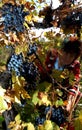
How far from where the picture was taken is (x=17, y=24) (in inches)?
111

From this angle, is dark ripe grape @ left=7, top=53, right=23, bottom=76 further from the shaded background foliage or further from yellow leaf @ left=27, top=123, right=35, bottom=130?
yellow leaf @ left=27, top=123, right=35, bottom=130

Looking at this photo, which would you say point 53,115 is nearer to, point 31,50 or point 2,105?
point 31,50

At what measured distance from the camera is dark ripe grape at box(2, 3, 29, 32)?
2.79 m

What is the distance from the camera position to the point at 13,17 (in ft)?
9.34

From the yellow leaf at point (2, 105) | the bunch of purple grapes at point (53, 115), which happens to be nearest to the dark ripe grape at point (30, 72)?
the bunch of purple grapes at point (53, 115)

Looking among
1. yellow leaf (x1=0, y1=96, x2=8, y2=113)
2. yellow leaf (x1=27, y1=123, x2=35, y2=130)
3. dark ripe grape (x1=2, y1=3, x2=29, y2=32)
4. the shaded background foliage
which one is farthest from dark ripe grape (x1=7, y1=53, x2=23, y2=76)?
yellow leaf (x1=0, y1=96, x2=8, y2=113)

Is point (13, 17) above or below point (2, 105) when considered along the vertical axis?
above

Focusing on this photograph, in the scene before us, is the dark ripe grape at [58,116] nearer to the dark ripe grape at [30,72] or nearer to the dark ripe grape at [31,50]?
the dark ripe grape at [30,72]

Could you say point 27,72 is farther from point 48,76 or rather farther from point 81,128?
point 81,128

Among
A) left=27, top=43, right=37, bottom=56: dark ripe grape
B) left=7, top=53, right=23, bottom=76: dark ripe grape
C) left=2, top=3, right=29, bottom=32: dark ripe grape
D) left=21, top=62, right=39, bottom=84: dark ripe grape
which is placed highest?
left=2, top=3, right=29, bottom=32: dark ripe grape

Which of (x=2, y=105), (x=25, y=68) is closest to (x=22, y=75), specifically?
(x=25, y=68)

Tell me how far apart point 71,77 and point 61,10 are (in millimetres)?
830

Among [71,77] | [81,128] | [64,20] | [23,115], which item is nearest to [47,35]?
[64,20]

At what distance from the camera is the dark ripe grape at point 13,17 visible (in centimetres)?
279
